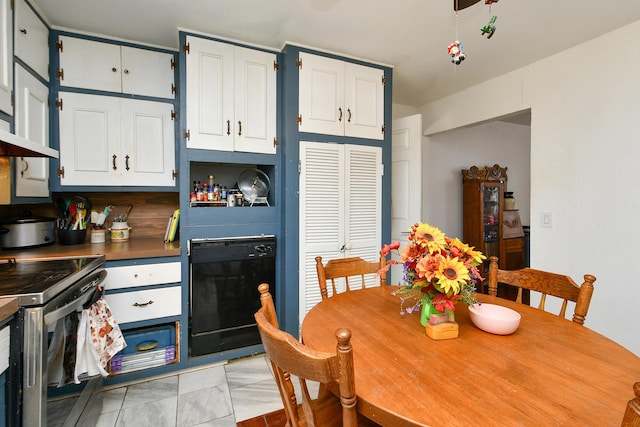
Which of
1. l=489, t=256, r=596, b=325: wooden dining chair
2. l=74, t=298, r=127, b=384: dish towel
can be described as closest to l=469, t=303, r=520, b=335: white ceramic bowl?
l=489, t=256, r=596, b=325: wooden dining chair

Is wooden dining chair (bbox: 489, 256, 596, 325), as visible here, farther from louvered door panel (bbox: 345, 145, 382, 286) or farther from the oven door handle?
the oven door handle

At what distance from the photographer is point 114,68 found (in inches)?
87.4

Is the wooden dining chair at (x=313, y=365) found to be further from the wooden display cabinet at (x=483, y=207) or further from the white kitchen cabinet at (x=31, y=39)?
the wooden display cabinet at (x=483, y=207)

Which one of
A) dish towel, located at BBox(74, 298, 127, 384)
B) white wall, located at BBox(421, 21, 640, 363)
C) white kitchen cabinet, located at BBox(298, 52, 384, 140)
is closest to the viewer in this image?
dish towel, located at BBox(74, 298, 127, 384)

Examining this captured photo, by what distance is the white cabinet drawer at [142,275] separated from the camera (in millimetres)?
1914

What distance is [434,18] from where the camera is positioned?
1.98 metres

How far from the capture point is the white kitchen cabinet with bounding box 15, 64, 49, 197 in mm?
1748

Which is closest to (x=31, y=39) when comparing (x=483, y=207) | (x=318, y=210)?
(x=318, y=210)

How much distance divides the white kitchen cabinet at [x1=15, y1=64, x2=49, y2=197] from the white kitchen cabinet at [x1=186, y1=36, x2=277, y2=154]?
90 centimetres

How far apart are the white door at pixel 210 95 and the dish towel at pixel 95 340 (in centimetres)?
118

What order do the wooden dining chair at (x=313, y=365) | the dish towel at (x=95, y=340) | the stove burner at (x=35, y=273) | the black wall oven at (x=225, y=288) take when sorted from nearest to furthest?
the wooden dining chair at (x=313, y=365) < the stove burner at (x=35, y=273) < the dish towel at (x=95, y=340) < the black wall oven at (x=225, y=288)

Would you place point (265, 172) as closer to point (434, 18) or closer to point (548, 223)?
point (434, 18)

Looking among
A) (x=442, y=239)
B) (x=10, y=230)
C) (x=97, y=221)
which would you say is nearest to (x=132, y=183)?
(x=97, y=221)

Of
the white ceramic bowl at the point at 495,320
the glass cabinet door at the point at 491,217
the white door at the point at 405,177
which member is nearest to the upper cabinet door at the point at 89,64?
the white door at the point at 405,177
